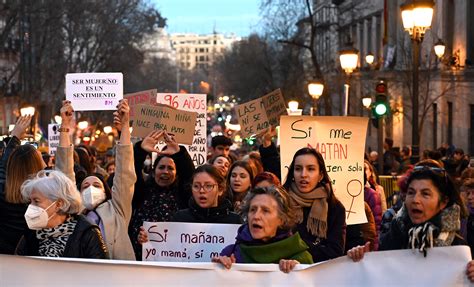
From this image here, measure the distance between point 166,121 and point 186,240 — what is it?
271 centimetres

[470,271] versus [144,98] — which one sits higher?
[144,98]

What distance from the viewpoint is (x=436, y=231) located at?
20.6ft

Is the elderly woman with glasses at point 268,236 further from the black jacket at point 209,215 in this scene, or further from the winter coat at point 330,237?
the black jacket at point 209,215

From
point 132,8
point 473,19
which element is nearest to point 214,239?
point 473,19

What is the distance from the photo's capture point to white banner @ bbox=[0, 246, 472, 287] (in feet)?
20.4

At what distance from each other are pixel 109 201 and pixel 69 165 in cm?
47

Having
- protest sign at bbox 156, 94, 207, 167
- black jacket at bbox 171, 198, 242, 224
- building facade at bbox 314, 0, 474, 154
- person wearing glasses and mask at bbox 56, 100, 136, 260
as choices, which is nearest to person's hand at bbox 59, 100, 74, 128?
person wearing glasses and mask at bbox 56, 100, 136, 260

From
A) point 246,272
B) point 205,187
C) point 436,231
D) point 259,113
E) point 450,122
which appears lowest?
point 246,272

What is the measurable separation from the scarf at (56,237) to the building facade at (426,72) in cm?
2223

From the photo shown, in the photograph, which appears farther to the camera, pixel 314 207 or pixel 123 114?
pixel 123 114

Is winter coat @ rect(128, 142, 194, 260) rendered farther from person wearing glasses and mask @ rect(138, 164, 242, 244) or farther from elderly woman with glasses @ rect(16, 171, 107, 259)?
elderly woman with glasses @ rect(16, 171, 107, 259)

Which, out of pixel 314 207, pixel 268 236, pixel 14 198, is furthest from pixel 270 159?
pixel 268 236

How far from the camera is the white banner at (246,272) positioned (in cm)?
623

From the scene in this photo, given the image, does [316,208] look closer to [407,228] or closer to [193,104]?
[407,228]
